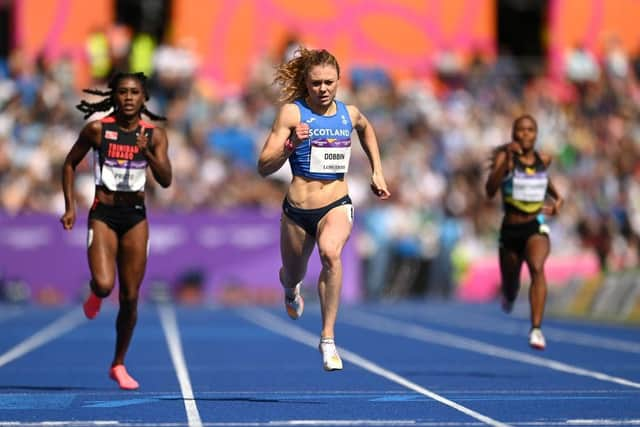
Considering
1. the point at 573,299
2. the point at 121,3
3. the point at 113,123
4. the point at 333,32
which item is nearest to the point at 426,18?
the point at 333,32

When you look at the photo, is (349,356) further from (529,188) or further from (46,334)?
(46,334)

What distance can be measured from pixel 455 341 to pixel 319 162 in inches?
292

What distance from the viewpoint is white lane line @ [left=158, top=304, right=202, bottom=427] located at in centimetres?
914

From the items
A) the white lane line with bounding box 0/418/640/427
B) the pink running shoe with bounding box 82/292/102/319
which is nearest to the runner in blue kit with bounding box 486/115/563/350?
the pink running shoe with bounding box 82/292/102/319

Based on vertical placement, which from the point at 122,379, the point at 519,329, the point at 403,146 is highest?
the point at 403,146

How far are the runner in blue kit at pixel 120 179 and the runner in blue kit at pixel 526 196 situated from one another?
4.04 meters

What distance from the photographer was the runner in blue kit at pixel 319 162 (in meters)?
10.2

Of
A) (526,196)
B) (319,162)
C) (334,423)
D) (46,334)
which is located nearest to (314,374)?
(526,196)

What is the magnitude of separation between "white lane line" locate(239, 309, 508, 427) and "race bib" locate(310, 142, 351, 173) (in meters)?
1.70

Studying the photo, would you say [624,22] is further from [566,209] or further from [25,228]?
[25,228]

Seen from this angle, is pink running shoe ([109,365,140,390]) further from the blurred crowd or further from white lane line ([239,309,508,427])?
the blurred crowd

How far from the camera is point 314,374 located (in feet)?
41.2

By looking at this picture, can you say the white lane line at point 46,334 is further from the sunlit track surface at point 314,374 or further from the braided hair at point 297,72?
the braided hair at point 297,72

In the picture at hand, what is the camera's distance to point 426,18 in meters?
33.1
